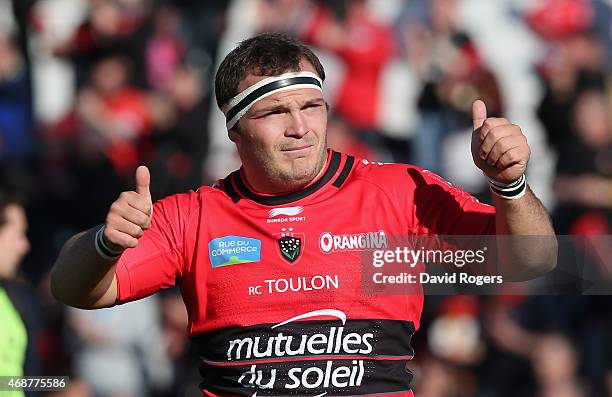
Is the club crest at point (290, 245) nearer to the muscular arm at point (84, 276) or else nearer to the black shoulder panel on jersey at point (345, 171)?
the black shoulder panel on jersey at point (345, 171)

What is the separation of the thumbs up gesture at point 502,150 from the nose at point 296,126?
2.37 ft

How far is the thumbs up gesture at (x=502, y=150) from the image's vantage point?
3748 millimetres

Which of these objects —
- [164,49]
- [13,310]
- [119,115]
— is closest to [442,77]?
[164,49]

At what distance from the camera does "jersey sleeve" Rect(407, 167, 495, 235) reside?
4.12 metres

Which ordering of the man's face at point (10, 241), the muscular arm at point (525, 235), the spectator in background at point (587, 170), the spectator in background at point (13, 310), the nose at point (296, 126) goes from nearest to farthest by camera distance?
the muscular arm at point (525, 235) → the nose at point (296, 126) → the spectator in background at point (13, 310) → the man's face at point (10, 241) → the spectator in background at point (587, 170)

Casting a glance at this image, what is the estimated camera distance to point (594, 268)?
6.26 metres

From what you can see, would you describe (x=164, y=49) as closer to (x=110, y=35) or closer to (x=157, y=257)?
(x=110, y=35)

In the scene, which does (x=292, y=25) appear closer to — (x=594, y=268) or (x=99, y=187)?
(x=99, y=187)

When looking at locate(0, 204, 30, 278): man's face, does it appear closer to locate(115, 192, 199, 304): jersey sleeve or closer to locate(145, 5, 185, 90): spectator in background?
locate(115, 192, 199, 304): jersey sleeve

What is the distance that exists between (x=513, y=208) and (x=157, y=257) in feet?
4.43

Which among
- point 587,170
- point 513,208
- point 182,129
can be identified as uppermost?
point 182,129

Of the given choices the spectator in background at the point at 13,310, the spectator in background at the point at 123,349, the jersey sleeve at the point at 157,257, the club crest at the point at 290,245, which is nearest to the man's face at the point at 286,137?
the club crest at the point at 290,245

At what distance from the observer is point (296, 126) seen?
426 centimetres

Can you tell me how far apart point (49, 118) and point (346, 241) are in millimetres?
5802
